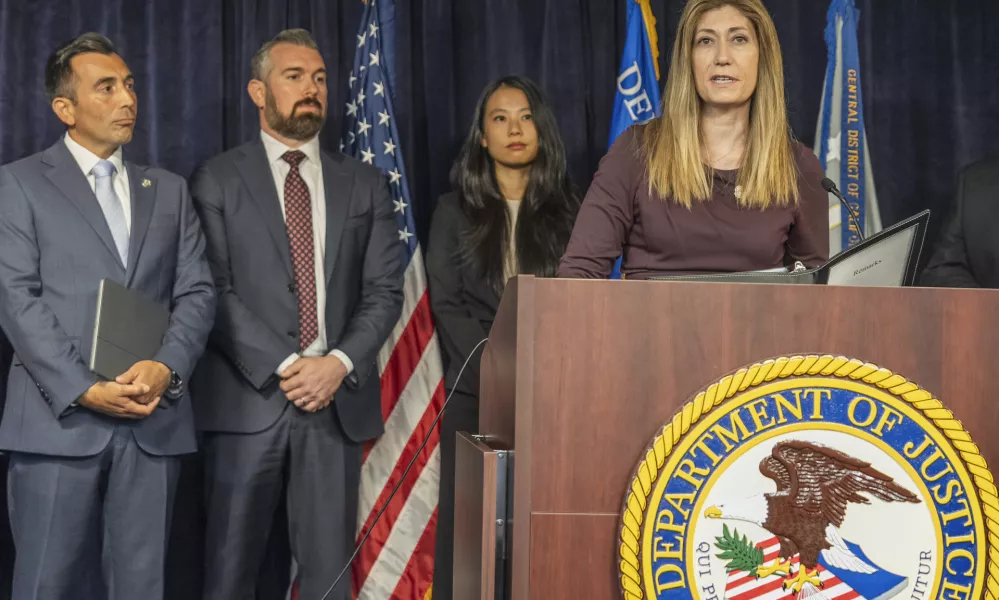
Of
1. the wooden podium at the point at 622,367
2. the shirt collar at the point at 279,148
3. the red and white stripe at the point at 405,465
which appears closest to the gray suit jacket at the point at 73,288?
the shirt collar at the point at 279,148

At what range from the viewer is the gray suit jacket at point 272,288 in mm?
3400

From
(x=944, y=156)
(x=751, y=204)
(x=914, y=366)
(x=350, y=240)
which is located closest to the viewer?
(x=914, y=366)

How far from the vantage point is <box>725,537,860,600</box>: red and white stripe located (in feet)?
4.69

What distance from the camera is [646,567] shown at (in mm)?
1419

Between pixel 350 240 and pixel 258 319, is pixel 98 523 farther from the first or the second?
pixel 350 240

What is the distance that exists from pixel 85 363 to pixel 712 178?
179cm

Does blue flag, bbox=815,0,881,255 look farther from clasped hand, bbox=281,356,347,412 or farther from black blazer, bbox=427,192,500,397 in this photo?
clasped hand, bbox=281,356,347,412

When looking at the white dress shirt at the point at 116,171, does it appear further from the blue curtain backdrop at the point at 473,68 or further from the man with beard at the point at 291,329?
the blue curtain backdrop at the point at 473,68

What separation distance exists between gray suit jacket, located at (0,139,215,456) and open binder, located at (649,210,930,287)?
6.22 ft

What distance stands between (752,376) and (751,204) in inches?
32.4

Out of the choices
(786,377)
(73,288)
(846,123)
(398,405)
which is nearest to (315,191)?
(398,405)

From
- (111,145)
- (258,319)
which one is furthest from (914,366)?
(111,145)

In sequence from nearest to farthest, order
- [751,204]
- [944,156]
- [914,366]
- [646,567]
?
[646,567]
[914,366]
[751,204]
[944,156]

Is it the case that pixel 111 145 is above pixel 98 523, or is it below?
above
